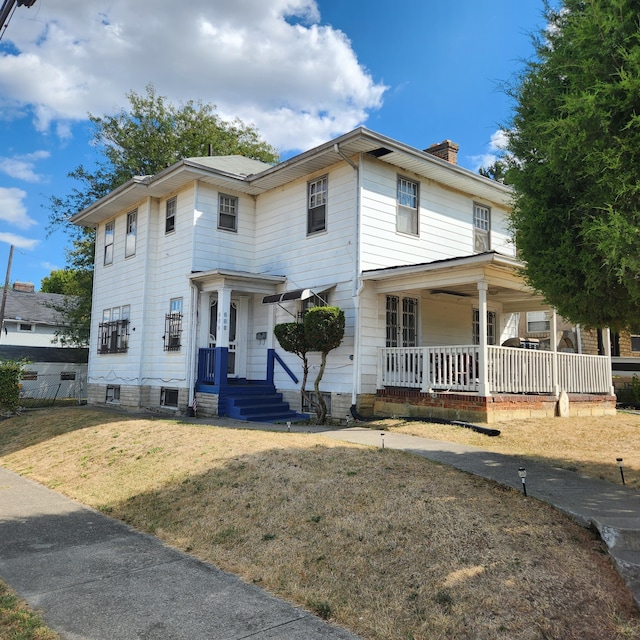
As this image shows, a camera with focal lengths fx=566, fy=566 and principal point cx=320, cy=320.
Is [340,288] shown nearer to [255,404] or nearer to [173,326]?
[255,404]

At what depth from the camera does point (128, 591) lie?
15.3 ft

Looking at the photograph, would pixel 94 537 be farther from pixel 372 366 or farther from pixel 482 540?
pixel 372 366

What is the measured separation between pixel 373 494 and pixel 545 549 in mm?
1999

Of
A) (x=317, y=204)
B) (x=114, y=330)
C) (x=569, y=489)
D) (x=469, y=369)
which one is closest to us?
(x=569, y=489)

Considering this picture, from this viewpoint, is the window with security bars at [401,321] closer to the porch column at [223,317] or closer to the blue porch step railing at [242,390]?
the blue porch step railing at [242,390]

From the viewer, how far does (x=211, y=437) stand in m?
10.2

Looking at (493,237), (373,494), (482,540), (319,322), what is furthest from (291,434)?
(493,237)

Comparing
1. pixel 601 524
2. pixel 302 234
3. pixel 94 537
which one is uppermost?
pixel 302 234

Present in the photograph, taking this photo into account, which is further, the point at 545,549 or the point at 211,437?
the point at 211,437

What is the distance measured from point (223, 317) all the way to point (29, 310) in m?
29.0

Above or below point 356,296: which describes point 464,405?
below

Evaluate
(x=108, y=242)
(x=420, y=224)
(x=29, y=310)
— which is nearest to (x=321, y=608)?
(x=420, y=224)

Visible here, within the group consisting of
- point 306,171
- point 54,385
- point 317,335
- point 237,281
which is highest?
point 306,171

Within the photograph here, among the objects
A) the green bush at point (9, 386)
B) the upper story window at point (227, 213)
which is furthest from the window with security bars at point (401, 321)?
the green bush at point (9, 386)
